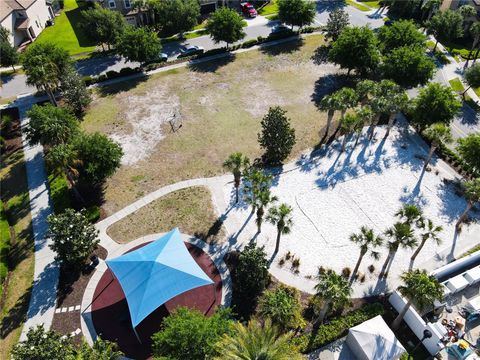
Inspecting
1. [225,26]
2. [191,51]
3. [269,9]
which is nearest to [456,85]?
[225,26]

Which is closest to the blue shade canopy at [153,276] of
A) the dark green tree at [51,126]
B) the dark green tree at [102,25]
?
the dark green tree at [51,126]

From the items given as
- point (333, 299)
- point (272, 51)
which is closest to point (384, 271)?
point (333, 299)

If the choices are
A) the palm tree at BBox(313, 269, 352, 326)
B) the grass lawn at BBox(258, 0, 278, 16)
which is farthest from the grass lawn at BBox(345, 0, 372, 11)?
the palm tree at BBox(313, 269, 352, 326)

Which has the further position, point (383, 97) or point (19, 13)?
point (19, 13)

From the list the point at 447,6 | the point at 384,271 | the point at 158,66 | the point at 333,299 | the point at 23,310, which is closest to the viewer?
the point at 333,299

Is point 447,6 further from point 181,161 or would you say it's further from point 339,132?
point 181,161

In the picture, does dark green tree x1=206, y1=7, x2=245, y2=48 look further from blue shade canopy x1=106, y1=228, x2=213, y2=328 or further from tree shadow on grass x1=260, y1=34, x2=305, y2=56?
blue shade canopy x1=106, y1=228, x2=213, y2=328

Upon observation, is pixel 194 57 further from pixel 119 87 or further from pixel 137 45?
pixel 119 87
